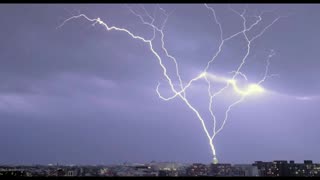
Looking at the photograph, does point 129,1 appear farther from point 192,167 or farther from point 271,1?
point 192,167

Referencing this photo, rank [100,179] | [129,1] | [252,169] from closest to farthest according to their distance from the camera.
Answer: [100,179]
[129,1]
[252,169]

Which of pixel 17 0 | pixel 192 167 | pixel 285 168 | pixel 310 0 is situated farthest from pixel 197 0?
pixel 285 168

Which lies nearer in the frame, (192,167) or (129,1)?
(129,1)

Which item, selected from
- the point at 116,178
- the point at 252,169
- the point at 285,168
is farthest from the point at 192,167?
the point at 116,178

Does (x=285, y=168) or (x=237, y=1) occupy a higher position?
(x=237, y=1)

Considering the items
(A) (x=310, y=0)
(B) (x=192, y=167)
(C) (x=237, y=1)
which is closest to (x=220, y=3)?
(C) (x=237, y=1)

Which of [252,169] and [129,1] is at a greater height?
[129,1]

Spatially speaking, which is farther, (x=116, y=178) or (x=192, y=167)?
(x=192, y=167)

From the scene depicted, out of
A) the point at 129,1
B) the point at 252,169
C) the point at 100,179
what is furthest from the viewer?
the point at 252,169

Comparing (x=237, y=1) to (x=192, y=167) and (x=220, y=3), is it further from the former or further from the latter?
(x=192, y=167)
